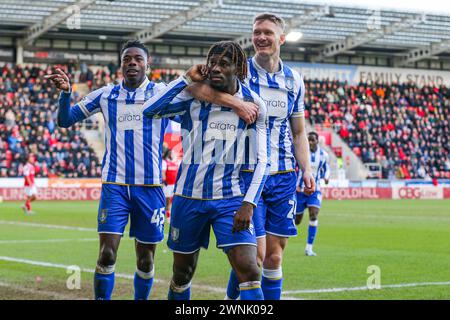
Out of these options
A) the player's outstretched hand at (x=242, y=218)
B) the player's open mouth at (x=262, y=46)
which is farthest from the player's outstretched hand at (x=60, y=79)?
the player's outstretched hand at (x=242, y=218)

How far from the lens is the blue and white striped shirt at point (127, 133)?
25.4ft

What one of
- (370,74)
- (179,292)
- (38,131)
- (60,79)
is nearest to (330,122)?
(370,74)

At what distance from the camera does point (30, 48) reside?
4478 centimetres

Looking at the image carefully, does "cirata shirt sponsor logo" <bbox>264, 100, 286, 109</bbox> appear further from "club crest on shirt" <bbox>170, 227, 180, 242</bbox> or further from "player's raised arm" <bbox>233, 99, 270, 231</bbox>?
"club crest on shirt" <bbox>170, 227, 180, 242</bbox>

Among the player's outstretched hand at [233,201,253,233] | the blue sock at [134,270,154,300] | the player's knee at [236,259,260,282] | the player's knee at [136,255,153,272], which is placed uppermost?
the player's outstretched hand at [233,201,253,233]

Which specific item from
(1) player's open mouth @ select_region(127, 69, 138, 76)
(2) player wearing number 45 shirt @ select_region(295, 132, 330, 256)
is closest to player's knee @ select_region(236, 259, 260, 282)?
(1) player's open mouth @ select_region(127, 69, 138, 76)

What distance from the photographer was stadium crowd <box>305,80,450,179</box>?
1831 inches

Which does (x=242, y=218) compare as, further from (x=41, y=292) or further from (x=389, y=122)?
(x=389, y=122)

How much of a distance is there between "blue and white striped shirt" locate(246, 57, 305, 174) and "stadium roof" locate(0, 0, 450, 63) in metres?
31.6

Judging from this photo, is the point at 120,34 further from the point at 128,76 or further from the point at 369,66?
the point at 128,76

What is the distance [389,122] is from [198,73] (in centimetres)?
4444

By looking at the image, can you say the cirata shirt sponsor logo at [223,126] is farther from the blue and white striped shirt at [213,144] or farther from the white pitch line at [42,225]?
the white pitch line at [42,225]

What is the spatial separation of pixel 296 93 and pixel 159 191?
1.54 metres

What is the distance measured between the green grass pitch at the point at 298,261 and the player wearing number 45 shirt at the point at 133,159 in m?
1.37
